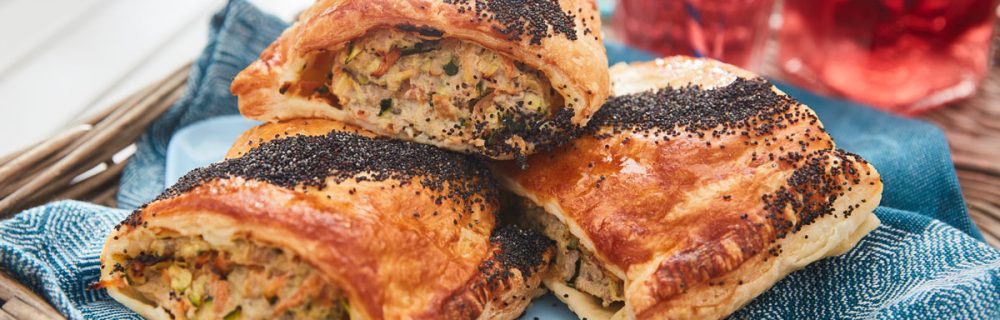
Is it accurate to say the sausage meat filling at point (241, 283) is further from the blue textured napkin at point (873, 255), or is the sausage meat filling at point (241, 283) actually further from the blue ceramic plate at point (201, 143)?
the blue ceramic plate at point (201, 143)

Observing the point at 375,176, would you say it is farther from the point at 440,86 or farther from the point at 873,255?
the point at 873,255

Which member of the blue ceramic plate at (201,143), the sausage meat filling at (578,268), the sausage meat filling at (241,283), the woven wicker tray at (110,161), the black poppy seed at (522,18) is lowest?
the blue ceramic plate at (201,143)

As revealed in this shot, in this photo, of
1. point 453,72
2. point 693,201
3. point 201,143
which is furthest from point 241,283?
point 201,143

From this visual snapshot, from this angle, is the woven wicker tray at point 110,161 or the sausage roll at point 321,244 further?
the woven wicker tray at point 110,161

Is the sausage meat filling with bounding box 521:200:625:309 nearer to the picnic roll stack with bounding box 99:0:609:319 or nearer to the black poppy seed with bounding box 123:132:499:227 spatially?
the picnic roll stack with bounding box 99:0:609:319

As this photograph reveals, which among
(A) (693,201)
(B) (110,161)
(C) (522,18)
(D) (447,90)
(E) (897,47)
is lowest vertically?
(B) (110,161)

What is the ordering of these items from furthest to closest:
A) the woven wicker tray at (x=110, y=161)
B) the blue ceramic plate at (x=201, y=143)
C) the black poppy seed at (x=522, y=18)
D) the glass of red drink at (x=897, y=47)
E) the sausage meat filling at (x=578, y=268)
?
the glass of red drink at (x=897, y=47) → the blue ceramic plate at (x=201, y=143) → the woven wicker tray at (x=110, y=161) → the sausage meat filling at (x=578, y=268) → the black poppy seed at (x=522, y=18)

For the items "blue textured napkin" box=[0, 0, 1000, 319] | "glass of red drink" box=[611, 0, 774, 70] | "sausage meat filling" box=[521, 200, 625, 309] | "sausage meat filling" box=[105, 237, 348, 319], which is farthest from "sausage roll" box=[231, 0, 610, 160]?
"glass of red drink" box=[611, 0, 774, 70]

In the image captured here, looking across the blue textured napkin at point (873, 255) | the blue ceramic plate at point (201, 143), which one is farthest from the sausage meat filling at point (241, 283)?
the blue ceramic plate at point (201, 143)
